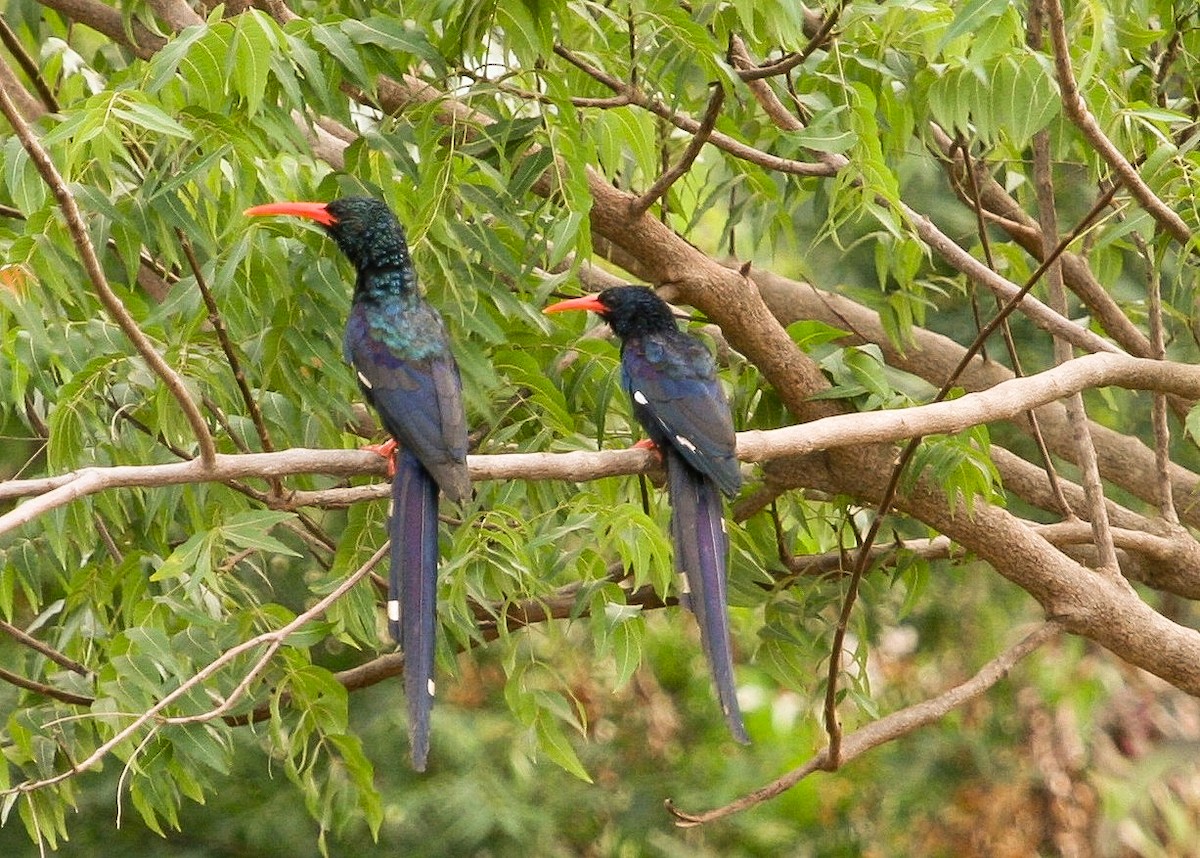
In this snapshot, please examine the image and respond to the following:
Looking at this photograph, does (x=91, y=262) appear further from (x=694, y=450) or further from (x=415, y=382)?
(x=694, y=450)

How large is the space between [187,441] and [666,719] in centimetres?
321

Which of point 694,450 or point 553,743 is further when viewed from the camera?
point 694,450

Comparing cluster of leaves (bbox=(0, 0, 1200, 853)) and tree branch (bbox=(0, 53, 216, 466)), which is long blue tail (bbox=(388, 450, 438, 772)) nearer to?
cluster of leaves (bbox=(0, 0, 1200, 853))

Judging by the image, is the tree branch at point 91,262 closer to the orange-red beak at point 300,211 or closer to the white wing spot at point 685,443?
the orange-red beak at point 300,211

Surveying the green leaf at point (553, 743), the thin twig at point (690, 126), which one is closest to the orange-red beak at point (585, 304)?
the thin twig at point (690, 126)

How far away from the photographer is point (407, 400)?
3.65 metres

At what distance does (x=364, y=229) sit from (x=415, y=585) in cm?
107

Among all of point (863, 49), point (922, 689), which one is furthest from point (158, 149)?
point (922, 689)

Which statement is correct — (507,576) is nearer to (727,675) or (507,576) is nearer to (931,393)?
(727,675)

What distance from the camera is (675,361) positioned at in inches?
159

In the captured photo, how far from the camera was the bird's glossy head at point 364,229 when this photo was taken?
3.73 metres

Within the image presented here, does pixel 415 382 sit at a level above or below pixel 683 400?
above

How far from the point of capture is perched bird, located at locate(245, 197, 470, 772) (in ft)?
10.5

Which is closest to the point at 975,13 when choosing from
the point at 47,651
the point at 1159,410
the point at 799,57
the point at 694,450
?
the point at 799,57
